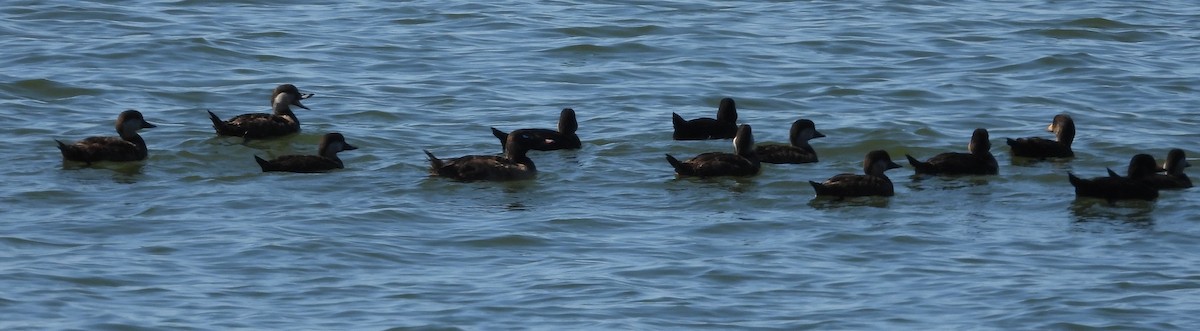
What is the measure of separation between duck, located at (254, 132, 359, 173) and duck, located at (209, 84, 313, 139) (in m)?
1.18

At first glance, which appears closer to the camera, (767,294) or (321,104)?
(767,294)

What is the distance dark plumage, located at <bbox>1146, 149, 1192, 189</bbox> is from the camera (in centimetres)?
1484

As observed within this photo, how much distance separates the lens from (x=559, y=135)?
1675cm

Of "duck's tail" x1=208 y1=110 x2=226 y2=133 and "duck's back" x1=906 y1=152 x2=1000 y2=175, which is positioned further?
"duck's tail" x1=208 y1=110 x2=226 y2=133

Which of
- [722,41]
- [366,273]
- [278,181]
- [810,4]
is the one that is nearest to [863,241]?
[366,273]

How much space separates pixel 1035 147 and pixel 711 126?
2.72 metres

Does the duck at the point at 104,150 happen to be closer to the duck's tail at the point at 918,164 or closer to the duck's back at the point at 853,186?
the duck's back at the point at 853,186

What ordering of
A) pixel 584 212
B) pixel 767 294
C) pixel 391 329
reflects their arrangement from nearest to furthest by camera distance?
pixel 391 329
pixel 767 294
pixel 584 212

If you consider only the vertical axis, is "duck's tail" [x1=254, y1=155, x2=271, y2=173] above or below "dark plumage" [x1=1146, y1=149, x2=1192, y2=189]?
below

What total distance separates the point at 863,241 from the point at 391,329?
3.56 meters

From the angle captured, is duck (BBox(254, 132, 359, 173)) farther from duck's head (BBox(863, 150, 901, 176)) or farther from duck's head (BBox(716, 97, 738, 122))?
duck's head (BBox(863, 150, 901, 176))

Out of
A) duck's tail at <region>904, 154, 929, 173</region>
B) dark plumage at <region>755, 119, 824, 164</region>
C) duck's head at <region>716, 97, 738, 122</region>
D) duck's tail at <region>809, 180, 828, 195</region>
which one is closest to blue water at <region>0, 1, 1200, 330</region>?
duck's tail at <region>809, 180, 828, 195</region>

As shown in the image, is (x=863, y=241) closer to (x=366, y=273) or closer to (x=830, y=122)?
(x=366, y=273)

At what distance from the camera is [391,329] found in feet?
35.2
